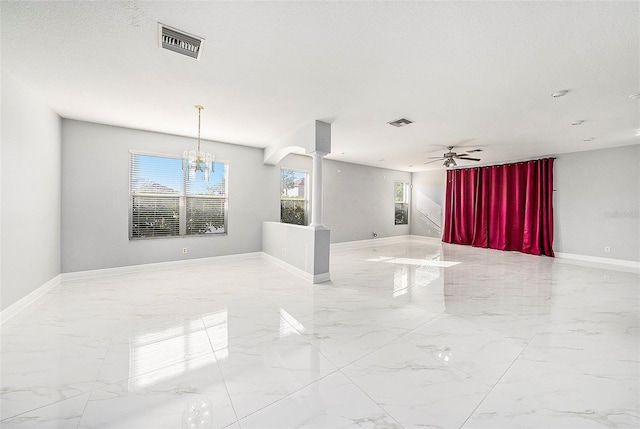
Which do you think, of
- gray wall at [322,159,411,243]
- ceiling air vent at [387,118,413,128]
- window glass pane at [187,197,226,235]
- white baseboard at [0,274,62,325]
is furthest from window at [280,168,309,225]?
white baseboard at [0,274,62,325]

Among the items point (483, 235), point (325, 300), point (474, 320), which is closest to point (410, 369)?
point (474, 320)

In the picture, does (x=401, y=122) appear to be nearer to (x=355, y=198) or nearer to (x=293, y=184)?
(x=293, y=184)

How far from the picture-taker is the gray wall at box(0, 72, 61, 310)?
9.13 feet

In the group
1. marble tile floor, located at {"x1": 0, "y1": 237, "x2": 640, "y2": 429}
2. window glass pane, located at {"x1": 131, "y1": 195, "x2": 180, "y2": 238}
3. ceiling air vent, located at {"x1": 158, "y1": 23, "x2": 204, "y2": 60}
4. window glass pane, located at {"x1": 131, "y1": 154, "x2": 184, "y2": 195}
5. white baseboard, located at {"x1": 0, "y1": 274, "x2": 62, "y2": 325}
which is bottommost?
marble tile floor, located at {"x1": 0, "y1": 237, "x2": 640, "y2": 429}

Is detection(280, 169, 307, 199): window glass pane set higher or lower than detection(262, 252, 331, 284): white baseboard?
higher

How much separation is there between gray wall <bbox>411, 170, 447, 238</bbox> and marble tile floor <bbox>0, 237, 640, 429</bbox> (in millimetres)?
5506

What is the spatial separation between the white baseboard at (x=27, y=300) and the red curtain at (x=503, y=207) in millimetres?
9765

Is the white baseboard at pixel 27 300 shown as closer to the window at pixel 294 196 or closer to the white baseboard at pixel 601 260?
the window at pixel 294 196

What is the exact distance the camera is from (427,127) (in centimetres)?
463

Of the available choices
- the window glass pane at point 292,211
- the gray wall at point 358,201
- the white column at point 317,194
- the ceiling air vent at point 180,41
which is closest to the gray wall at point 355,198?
the gray wall at point 358,201

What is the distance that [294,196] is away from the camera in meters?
7.01

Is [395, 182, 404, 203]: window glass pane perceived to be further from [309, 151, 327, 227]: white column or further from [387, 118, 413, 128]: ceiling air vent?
[309, 151, 327, 227]: white column

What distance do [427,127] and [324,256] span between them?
289cm

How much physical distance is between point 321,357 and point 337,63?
8.78 ft
